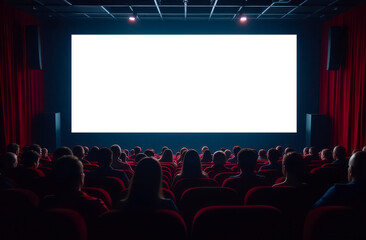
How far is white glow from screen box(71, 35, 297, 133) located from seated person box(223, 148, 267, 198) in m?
7.92

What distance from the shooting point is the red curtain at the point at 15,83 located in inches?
359

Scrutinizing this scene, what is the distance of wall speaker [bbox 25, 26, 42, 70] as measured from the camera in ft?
33.0

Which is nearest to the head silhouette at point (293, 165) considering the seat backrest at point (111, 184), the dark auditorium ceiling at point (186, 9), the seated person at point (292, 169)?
the seated person at point (292, 169)

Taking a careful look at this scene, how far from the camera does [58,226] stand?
1709mm

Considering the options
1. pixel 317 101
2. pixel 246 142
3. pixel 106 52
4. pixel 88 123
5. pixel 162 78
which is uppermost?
pixel 106 52

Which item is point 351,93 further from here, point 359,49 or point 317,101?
point 317,101

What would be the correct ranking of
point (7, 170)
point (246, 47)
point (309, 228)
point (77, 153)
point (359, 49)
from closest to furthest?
point (309, 228), point (7, 170), point (77, 153), point (359, 49), point (246, 47)

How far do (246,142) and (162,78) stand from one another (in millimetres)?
3977

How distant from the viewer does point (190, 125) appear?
11.8 m

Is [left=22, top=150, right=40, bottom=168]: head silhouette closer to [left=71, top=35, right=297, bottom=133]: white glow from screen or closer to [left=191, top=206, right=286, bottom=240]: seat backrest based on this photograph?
[left=191, top=206, right=286, bottom=240]: seat backrest

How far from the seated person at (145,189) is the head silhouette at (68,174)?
1.26ft

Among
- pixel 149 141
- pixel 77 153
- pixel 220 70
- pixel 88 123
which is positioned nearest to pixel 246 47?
pixel 220 70

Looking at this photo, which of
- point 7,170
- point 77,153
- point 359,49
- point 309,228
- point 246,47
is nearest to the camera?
point 309,228

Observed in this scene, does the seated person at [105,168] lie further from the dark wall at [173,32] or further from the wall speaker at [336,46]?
the wall speaker at [336,46]
